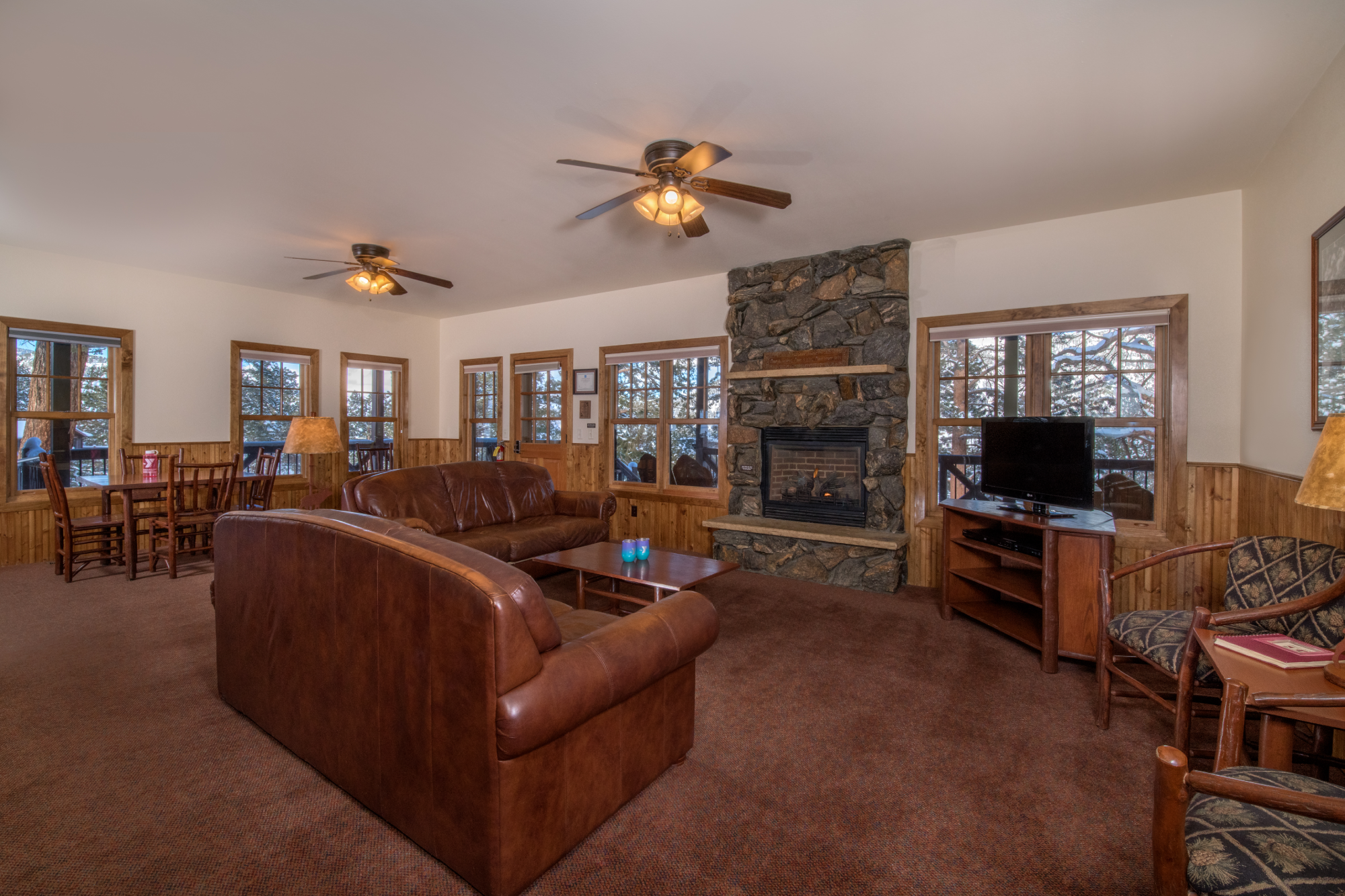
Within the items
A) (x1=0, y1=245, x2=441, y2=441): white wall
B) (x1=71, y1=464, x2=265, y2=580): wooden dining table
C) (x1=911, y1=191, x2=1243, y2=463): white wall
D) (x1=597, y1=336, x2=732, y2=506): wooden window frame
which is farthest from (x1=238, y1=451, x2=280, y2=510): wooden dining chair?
(x1=911, y1=191, x2=1243, y2=463): white wall

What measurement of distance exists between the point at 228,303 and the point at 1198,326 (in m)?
7.79

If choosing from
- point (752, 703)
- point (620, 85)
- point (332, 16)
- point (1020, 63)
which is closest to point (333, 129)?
point (332, 16)

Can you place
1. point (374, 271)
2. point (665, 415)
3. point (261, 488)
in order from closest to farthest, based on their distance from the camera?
point (374, 271), point (261, 488), point (665, 415)

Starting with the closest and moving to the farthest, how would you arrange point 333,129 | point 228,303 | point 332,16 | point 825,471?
1. point 332,16
2. point 333,129
3. point 825,471
4. point 228,303

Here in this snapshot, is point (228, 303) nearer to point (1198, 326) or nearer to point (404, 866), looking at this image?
point (404, 866)

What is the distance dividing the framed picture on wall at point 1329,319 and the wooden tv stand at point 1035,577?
2.94 feet

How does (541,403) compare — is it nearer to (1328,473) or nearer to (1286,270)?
(1286,270)

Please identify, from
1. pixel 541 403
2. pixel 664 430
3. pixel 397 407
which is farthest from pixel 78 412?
pixel 664 430

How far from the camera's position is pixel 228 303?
5699mm

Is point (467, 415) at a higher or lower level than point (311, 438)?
higher

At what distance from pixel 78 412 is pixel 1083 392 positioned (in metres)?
7.83

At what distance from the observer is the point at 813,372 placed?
15.3 ft

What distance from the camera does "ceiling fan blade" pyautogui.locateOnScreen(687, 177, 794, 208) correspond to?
288 cm

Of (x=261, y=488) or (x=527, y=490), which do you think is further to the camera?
(x=261, y=488)
